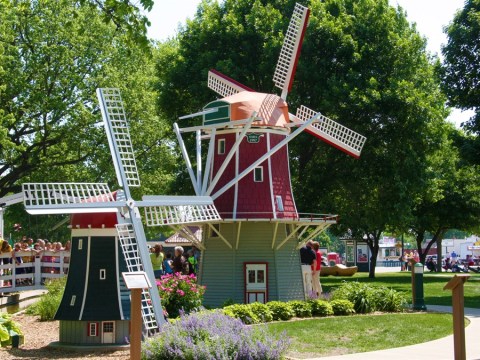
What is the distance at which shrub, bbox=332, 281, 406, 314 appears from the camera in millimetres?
23438

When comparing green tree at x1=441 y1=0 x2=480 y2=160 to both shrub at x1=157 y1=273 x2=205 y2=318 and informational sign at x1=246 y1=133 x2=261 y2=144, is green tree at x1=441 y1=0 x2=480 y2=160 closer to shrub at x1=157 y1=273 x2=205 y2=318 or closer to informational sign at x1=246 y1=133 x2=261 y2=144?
informational sign at x1=246 y1=133 x2=261 y2=144

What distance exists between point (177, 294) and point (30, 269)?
30.1ft

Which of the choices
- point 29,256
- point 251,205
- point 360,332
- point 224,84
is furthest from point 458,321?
point 224,84

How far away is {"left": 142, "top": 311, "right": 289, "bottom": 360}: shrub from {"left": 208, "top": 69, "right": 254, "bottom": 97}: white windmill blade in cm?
1635

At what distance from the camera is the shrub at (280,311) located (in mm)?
21984

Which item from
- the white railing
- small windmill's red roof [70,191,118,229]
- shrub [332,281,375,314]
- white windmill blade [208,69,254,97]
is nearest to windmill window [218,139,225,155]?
white windmill blade [208,69,254,97]

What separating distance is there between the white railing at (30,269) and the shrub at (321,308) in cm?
936

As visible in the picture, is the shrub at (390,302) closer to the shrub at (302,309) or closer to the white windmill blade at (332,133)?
the shrub at (302,309)

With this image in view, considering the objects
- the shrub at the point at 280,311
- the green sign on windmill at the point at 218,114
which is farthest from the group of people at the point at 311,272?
the green sign on windmill at the point at 218,114

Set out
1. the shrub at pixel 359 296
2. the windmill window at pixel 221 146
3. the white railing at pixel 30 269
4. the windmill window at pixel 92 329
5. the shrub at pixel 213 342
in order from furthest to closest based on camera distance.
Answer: the windmill window at pixel 221 146, the white railing at pixel 30 269, the shrub at pixel 359 296, the windmill window at pixel 92 329, the shrub at pixel 213 342

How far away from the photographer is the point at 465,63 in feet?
105

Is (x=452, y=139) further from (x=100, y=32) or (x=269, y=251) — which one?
(x=100, y=32)

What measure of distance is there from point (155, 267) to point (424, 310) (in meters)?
8.51

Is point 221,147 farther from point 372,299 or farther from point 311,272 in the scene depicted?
point 372,299
